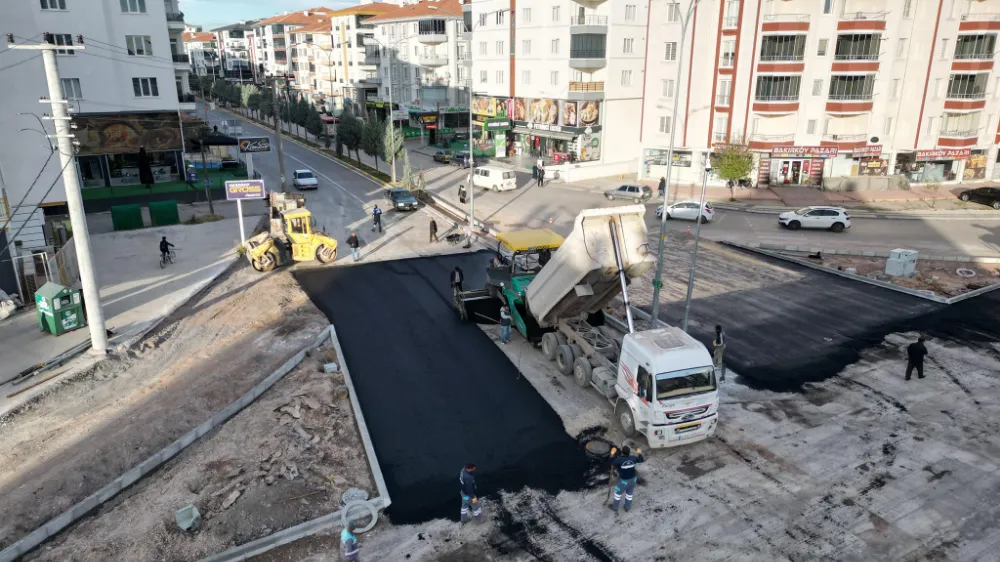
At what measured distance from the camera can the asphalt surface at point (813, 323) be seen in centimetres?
1986

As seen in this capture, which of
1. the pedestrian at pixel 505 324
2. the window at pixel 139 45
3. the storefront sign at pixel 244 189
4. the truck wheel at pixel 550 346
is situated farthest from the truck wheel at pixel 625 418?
the window at pixel 139 45

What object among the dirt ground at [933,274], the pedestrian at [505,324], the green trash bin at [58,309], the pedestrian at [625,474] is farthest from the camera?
the dirt ground at [933,274]

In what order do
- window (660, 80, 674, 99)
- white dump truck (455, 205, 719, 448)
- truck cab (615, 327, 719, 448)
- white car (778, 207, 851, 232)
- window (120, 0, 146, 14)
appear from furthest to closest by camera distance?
window (660, 80, 674, 99) < window (120, 0, 146, 14) < white car (778, 207, 851, 232) < white dump truck (455, 205, 719, 448) < truck cab (615, 327, 719, 448)

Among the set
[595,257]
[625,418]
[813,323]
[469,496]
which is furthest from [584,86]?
[469,496]

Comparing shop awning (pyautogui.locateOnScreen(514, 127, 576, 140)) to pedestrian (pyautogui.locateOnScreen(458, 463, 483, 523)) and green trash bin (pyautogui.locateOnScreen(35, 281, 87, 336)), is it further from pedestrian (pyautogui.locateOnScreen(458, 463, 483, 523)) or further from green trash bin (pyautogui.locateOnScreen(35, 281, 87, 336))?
pedestrian (pyautogui.locateOnScreen(458, 463, 483, 523))

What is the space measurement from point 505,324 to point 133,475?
441 inches

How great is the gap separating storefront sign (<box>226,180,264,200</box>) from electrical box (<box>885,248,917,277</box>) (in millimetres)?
30155

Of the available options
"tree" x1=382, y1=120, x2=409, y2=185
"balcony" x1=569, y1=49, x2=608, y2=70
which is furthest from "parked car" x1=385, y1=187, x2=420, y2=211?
"balcony" x1=569, y1=49, x2=608, y2=70

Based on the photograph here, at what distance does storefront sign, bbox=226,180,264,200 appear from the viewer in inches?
1273

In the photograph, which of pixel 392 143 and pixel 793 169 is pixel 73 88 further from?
pixel 793 169

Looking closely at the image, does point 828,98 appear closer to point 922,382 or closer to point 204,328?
point 922,382

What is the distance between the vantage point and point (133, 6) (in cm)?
4412

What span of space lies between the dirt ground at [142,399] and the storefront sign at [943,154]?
157ft

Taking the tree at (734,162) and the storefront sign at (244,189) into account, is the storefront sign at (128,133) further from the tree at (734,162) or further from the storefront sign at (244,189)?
the tree at (734,162)
